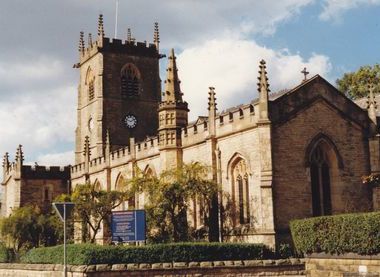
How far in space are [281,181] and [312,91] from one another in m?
5.12

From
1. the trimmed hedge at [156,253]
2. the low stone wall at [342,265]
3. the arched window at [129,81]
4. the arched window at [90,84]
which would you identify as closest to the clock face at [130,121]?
the arched window at [129,81]

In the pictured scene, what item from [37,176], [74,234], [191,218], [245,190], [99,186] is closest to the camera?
[245,190]

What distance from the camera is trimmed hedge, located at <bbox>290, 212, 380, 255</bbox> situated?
2233 centimetres

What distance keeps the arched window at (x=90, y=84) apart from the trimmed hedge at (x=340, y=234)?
39118 millimetres

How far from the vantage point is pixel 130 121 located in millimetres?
60469

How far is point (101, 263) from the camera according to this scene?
998 inches

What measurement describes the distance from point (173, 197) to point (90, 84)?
33.0m

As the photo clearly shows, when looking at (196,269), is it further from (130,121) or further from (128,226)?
(130,121)

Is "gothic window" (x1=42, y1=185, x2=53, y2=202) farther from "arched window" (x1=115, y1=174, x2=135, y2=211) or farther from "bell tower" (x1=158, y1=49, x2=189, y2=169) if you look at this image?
"bell tower" (x1=158, y1=49, x2=189, y2=169)

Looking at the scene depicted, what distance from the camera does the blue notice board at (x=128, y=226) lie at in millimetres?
28016

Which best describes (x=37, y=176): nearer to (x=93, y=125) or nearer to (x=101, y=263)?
(x=93, y=125)

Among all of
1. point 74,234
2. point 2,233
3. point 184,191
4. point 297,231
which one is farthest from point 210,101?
point 2,233

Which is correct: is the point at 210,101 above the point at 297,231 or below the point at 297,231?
above

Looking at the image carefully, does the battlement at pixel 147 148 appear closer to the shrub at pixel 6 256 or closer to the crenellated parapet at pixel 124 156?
the crenellated parapet at pixel 124 156
